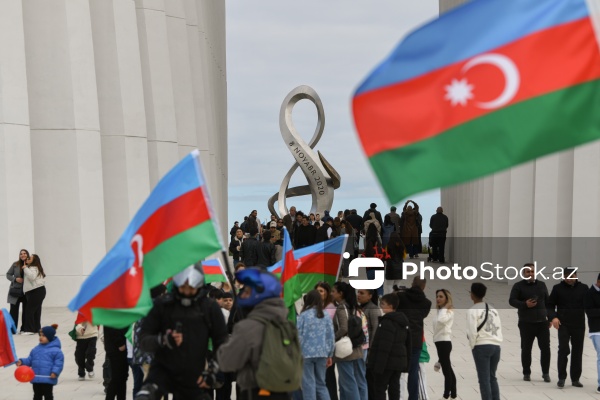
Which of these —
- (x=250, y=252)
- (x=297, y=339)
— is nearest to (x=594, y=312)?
(x=297, y=339)

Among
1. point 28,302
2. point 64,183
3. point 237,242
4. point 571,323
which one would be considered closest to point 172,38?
point 237,242

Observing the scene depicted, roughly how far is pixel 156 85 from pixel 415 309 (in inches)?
835

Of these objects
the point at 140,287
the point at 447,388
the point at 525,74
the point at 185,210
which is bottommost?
the point at 447,388

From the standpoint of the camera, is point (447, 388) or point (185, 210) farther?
point (447, 388)

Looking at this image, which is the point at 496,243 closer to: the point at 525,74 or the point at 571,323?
the point at 571,323

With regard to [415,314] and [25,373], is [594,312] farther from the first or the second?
[25,373]

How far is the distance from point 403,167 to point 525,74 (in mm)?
928

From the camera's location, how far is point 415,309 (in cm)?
1398

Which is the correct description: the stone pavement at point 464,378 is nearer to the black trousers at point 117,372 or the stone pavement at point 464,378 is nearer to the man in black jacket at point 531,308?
the man in black jacket at point 531,308

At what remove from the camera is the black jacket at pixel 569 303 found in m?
16.6

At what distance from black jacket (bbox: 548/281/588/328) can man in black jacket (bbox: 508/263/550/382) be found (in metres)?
0.12

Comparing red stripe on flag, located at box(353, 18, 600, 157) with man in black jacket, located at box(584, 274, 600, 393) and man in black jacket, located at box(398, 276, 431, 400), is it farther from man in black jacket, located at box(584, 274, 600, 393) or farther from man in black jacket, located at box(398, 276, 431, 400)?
man in black jacket, located at box(584, 274, 600, 393)

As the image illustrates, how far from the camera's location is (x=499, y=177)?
37.8 metres

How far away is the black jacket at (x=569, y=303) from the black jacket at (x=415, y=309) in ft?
10.8
